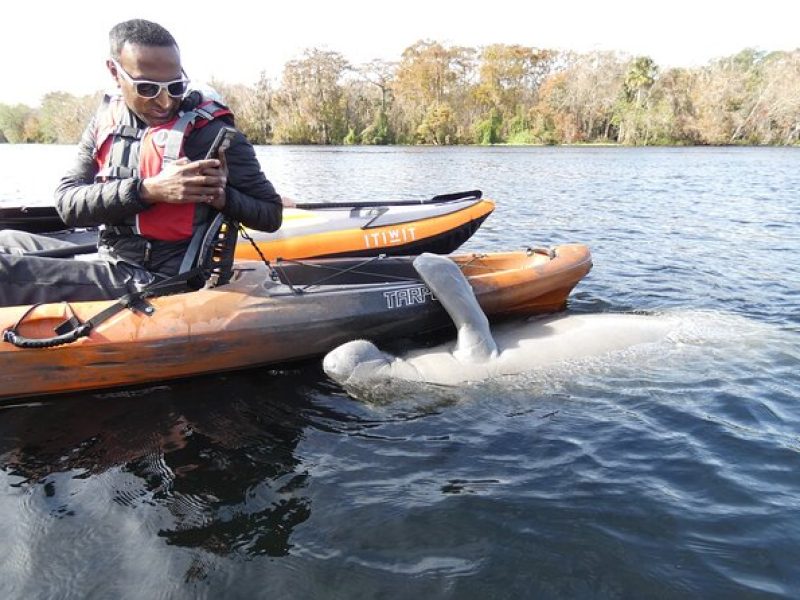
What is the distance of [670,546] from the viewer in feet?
10.6

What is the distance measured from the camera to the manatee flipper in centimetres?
520

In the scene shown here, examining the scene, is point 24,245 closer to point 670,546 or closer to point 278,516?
point 278,516

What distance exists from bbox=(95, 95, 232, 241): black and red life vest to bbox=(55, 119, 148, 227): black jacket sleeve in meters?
0.15

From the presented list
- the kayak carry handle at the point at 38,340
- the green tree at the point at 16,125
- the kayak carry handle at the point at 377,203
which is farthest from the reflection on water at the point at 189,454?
the green tree at the point at 16,125

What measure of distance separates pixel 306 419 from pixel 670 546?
2.52m

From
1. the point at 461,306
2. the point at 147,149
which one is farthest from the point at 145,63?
the point at 461,306

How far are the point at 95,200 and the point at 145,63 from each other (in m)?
0.90

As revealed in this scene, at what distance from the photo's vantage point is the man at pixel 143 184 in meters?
3.69

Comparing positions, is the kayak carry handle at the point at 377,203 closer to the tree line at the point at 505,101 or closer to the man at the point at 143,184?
the man at the point at 143,184

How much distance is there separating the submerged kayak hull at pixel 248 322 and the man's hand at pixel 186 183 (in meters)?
1.05

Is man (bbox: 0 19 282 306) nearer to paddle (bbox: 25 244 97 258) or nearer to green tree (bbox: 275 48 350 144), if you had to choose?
paddle (bbox: 25 244 97 258)

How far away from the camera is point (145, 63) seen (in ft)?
11.9

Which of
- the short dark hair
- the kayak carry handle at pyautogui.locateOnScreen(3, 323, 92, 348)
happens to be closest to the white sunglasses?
the short dark hair

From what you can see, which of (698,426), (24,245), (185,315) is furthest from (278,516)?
(24,245)
